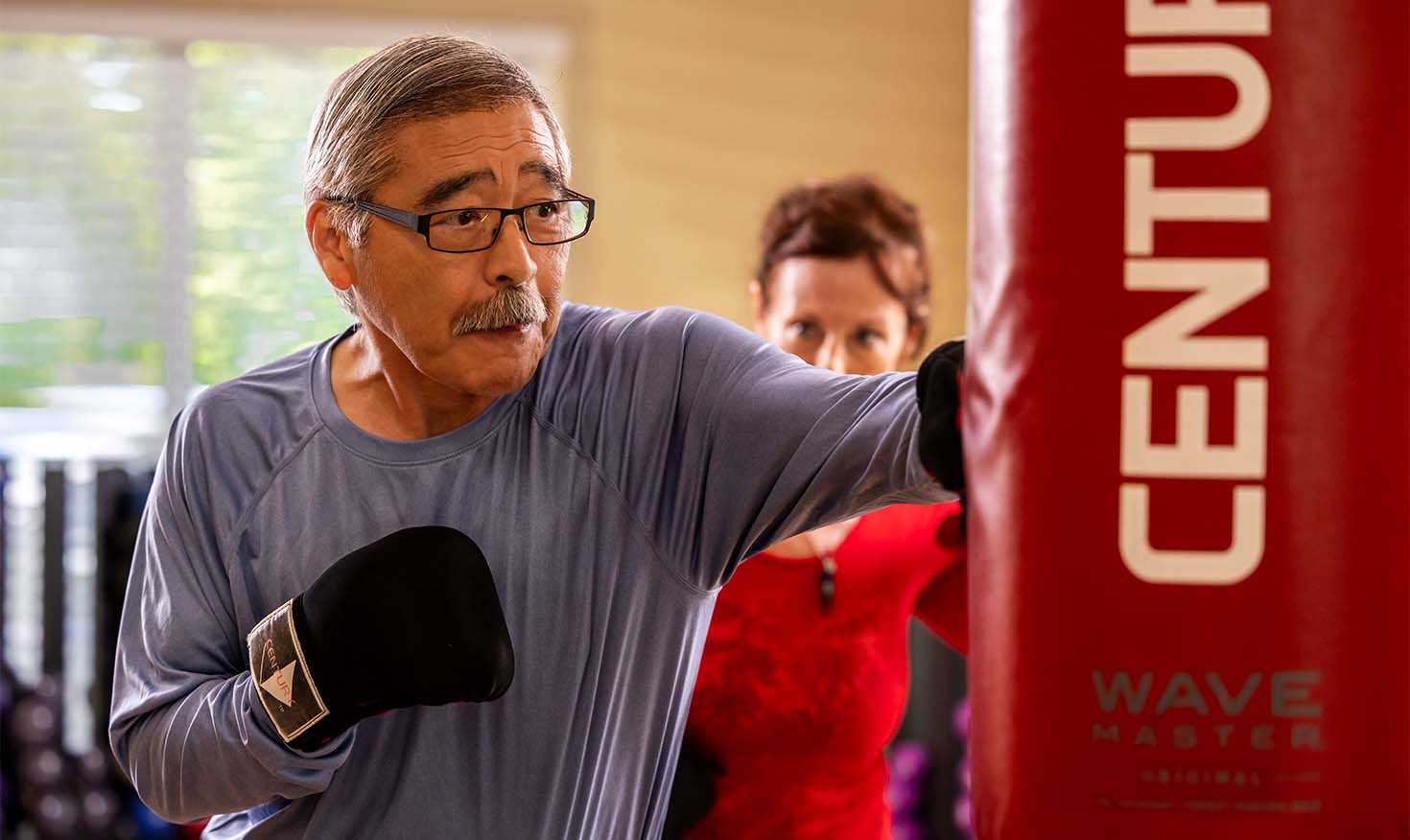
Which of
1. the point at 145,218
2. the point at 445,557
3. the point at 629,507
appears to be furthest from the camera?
the point at 145,218

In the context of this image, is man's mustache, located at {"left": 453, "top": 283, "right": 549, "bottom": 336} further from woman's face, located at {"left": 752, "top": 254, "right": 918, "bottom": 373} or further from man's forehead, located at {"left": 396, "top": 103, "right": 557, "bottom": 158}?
woman's face, located at {"left": 752, "top": 254, "right": 918, "bottom": 373}

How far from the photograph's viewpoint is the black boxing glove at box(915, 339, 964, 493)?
73cm

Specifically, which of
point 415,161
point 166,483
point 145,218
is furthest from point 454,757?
point 145,218

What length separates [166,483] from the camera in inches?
43.8

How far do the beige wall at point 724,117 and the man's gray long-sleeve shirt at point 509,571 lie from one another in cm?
263

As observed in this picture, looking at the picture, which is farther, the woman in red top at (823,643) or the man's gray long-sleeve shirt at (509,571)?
the woman in red top at (823,643)

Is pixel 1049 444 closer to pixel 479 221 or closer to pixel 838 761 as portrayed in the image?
pixel 479 221

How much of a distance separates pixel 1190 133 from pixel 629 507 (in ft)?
1.89

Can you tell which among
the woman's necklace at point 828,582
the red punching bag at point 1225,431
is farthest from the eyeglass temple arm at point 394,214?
the woman's necklace at point 828,582

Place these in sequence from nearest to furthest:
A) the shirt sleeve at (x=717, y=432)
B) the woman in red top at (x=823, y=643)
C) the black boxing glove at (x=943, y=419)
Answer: the black boxing glove at (x=943, y=419) < the shirt sleeve at (x=717, y=432) < the woman in red top at (x=823, y=643)

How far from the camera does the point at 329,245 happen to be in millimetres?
1126

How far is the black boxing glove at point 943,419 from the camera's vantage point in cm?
73

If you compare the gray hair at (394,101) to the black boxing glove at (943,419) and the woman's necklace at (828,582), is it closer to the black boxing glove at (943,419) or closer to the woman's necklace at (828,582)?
the black boxing glove at (943,419)

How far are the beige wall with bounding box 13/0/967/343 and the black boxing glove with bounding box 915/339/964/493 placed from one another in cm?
295
